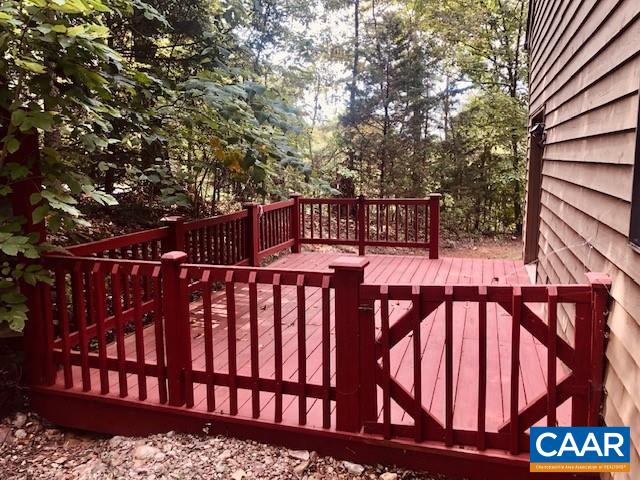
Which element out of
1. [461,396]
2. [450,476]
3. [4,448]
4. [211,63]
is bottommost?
[4,448]

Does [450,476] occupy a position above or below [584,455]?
below

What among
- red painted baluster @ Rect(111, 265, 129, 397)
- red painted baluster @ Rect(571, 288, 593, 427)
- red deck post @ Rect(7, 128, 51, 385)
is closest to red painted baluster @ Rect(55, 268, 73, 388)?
red deck post @ Rect(7, 128, 51, 385)

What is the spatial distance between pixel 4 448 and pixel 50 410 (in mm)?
303

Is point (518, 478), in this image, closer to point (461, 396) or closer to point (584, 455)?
point (584, 455)

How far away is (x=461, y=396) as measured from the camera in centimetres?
270

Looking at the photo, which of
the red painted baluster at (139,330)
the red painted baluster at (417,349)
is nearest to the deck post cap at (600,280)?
the red painted baluster at (417,349)

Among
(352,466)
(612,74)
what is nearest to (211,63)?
(612,74)

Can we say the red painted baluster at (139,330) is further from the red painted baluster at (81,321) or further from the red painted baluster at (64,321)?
the red painted baluster at (64,321)

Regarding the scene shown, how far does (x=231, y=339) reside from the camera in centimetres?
254

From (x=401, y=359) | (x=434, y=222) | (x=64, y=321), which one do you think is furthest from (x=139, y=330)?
(x=434, y=222)

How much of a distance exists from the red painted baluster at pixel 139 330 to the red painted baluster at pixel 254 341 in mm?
690

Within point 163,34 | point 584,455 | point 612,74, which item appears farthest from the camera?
point 163,34

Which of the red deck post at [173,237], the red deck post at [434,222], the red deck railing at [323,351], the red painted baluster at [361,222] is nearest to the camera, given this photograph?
the red deck railing at [323,351]

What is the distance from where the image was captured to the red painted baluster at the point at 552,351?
2.03 m
